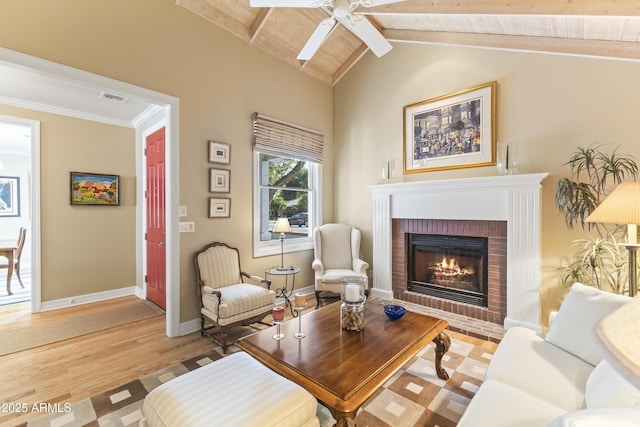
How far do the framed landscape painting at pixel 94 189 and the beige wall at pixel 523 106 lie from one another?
11.9 feet

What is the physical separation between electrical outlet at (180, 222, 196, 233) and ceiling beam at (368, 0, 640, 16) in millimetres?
2610

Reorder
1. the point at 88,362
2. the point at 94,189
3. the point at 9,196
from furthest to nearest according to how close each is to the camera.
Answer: the point at 9,196 < the point at 94,189 < the point at 88,362

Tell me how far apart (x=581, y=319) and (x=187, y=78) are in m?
3.85

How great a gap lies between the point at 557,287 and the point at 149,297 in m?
5.03

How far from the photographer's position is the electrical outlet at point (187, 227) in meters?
3.04

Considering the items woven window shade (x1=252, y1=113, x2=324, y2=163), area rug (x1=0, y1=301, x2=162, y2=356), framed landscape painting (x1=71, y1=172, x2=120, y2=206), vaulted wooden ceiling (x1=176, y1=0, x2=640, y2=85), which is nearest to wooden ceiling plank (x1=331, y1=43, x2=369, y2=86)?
vaulted wooden ceiling (x1=176, y1=0, x2=640, y2=85)

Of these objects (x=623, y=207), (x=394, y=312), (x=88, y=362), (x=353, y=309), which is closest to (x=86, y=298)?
(x=88, y=362)

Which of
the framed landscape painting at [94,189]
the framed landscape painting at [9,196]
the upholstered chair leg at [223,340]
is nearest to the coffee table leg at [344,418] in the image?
the upholstered chair leg at [223,340]

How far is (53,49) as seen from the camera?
2.32m

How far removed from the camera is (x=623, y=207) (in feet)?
6.38

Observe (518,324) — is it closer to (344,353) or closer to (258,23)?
(344,353)

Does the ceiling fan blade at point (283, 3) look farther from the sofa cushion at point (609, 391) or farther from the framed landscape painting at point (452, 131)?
the sofa cushion at point (609, 391)

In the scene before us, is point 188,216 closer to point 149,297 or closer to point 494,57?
point 149,297

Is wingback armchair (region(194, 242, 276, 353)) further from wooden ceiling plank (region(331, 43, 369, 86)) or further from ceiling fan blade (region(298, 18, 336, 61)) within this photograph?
wooden ceiling plank (region(331, 43, 369, 86))
